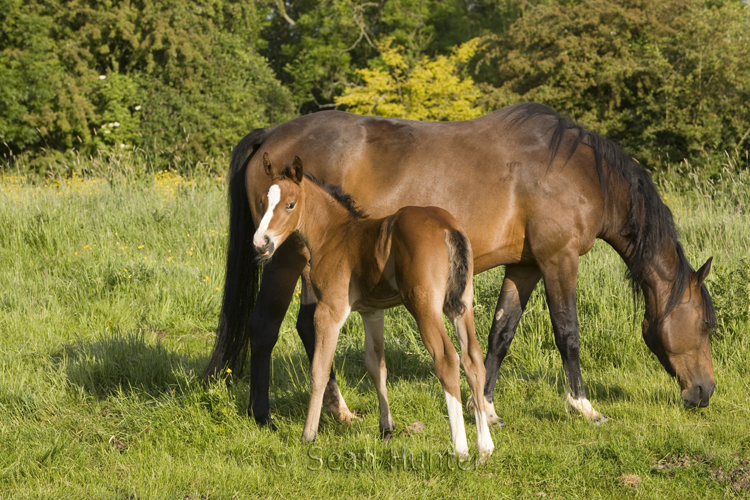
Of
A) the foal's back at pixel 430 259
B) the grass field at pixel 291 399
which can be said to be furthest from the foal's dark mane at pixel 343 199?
the grass field at pixel 291 399

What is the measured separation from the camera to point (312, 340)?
5.11 m

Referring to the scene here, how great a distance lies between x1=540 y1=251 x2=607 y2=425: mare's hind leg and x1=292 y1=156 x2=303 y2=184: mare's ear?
188 centimetres

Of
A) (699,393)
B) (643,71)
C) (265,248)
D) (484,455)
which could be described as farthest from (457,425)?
(643,71)

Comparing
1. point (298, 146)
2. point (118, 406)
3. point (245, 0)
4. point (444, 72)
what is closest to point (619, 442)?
point (298, 146)

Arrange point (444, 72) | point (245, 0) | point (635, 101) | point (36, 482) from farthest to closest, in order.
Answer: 1. point (245, 0)
2. point (444, 72)
3. point (635, 101)
4. point (36, 482)

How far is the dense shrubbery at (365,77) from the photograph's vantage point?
18.2 meters

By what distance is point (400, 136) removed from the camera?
497 cm

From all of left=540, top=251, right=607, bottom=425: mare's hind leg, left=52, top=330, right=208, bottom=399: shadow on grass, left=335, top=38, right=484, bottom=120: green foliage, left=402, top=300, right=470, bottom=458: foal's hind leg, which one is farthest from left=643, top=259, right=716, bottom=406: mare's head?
left=335, top=38, right=484, bottom=120: green foliage

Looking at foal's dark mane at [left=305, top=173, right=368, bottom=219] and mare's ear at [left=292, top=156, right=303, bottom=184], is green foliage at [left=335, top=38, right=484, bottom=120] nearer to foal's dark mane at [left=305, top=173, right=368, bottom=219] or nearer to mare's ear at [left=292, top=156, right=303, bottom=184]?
foal's dark mane at [left=305, top=173, right=368, bottom=219]

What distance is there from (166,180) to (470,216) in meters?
8.13

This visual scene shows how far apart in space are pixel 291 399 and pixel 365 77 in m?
19.9

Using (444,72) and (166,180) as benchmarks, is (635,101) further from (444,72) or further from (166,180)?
(166,180)

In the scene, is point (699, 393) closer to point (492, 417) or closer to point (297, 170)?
point (492, 417)

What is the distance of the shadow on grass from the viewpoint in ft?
16.7
